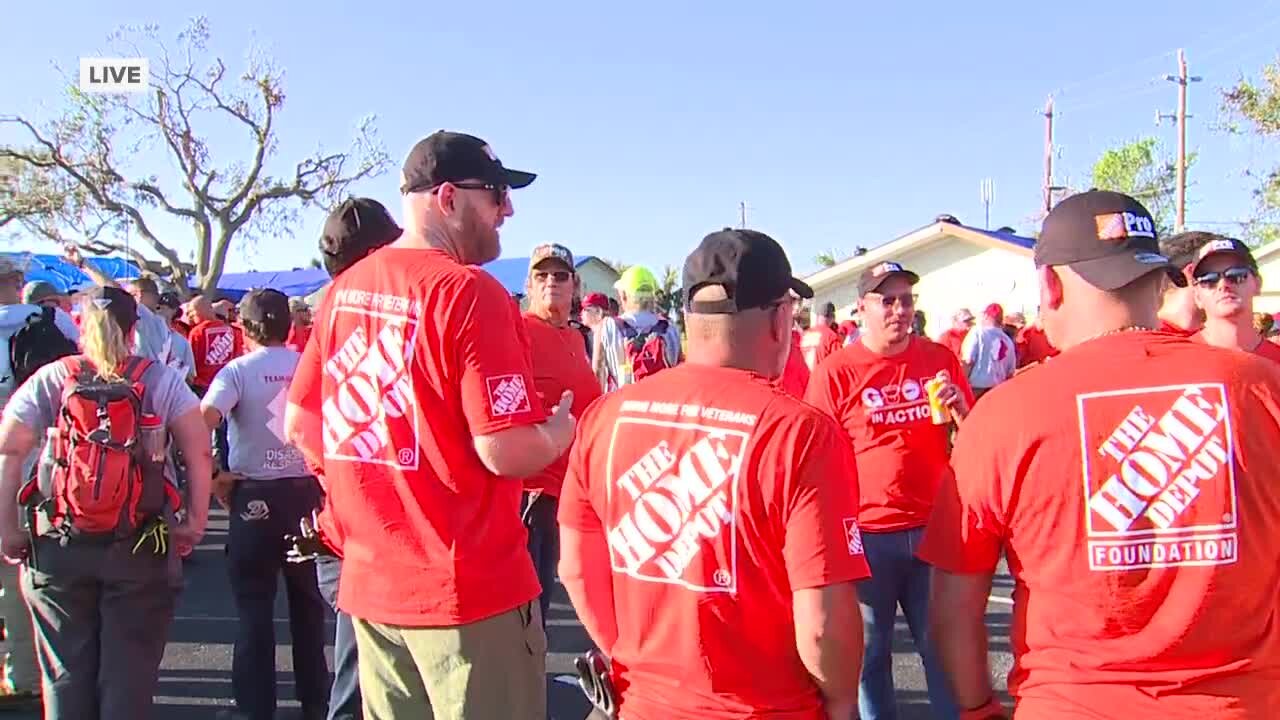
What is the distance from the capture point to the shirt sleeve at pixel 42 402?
3.65 metres

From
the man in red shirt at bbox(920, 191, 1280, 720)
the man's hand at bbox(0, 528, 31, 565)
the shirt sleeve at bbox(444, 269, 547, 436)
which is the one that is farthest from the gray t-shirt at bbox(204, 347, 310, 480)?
the man in red shirt at bbox(920, 191, 1280, 720)

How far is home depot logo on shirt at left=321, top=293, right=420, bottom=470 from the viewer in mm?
2432

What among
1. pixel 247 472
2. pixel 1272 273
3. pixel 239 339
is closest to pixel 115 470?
pixel 247 472

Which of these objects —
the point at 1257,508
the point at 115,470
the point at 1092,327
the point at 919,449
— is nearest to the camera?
the point at 1257,508

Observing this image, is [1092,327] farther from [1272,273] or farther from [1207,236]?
[1272,273]

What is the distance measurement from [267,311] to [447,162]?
235 cm

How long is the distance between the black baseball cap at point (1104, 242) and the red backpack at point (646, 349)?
4.39m

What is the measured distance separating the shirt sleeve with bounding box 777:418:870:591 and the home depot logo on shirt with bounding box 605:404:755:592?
114 mm

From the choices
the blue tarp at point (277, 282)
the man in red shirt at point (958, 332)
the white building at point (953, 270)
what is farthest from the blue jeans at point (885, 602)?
the white building at point (953, 270)

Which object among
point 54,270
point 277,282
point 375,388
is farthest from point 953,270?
point 375,388

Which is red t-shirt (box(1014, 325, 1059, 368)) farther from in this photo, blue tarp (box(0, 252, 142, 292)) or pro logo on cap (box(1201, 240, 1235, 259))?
blue tarp (box(0, 252, 142, 292))

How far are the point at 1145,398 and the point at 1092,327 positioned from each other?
199 millimetres

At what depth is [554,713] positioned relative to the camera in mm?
4719

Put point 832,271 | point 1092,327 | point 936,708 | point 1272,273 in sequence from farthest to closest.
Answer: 1. point 832,271
2. point 1272,273
3. point 936,708
4. point 1092,327
